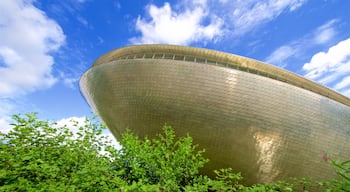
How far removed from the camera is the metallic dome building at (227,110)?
40.4 feet

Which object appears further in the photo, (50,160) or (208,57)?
(208,57)

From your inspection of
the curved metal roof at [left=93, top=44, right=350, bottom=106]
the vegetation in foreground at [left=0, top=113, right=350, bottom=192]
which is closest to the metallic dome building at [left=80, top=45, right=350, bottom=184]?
the curved metal roof at [left=93, top=44, right=350, bottom=106]

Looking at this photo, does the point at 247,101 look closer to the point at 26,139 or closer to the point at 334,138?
the point at 334,138

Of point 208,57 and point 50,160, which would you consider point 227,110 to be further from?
point 50,160

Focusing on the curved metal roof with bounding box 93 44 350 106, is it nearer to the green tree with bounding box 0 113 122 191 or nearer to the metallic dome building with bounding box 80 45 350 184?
the metallic dome building with bounding box 80 45 350 184

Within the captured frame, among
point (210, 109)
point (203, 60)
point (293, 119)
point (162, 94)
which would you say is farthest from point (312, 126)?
point (162, 94)

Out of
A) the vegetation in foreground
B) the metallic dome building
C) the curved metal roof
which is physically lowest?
the vegetation in foreground

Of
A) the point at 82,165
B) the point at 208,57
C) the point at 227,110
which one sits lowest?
the point at 82,165

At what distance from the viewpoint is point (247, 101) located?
1242cm

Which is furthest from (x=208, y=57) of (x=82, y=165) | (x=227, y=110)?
(x=82, y=165)

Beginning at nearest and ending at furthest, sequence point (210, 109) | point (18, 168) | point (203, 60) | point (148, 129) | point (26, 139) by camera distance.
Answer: point (18, 168) → point (26, 139) → point (210, 109) → point (148, 129) → point (203, 60)

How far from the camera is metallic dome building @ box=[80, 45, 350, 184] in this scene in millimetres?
12328

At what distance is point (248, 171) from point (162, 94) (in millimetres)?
5998

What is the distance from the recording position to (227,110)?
12.3 m
